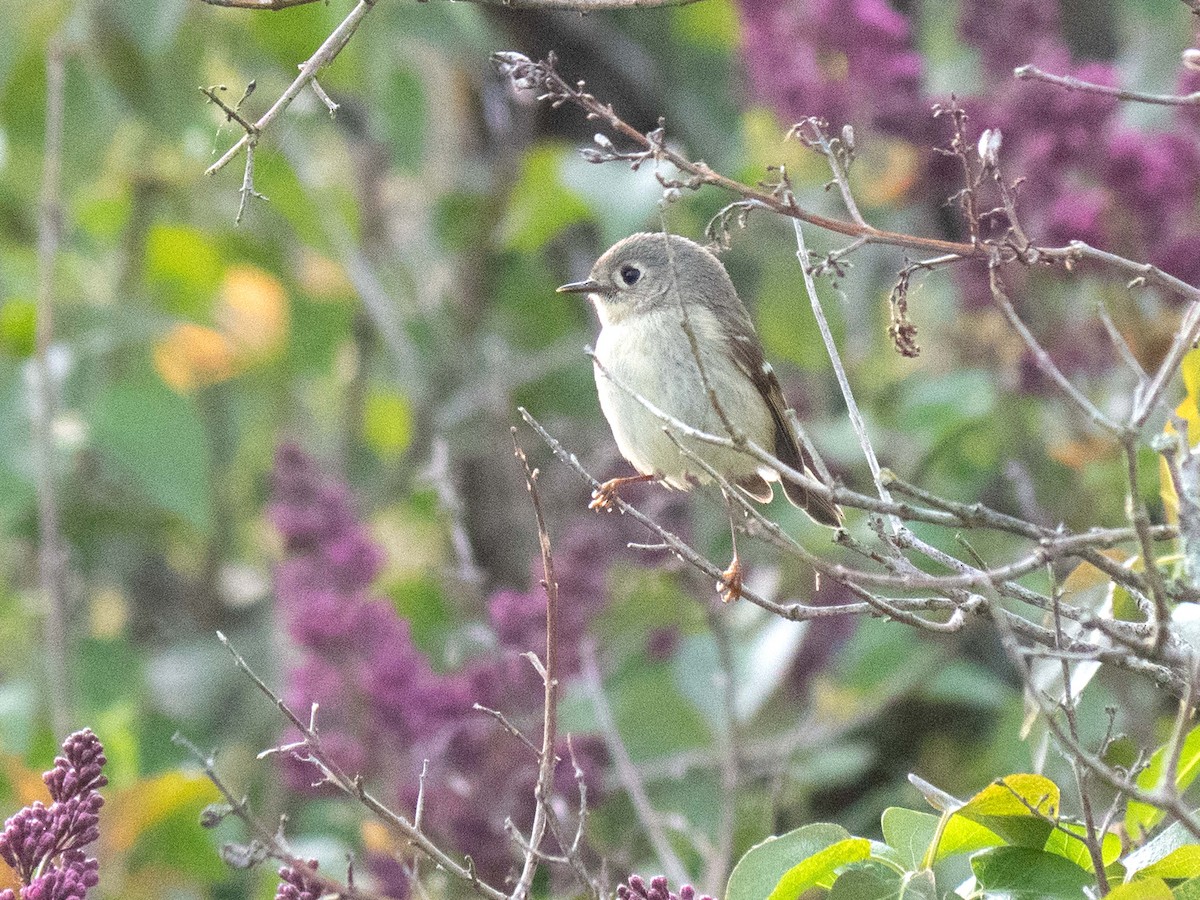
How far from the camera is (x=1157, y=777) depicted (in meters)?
2.06

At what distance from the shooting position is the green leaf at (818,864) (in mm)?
1835

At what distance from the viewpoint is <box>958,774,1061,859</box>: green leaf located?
1.82 meters

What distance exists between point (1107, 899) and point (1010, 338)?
333 cm

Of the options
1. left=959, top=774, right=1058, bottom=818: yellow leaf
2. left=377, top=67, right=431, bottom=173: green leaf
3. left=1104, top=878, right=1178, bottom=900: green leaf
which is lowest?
left=1104, top=878, right=1178, bottom=900: green leaf

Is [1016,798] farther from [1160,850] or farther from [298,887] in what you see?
[298,887]

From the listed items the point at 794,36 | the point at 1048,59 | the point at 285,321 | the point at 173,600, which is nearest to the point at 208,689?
the point at 173,600

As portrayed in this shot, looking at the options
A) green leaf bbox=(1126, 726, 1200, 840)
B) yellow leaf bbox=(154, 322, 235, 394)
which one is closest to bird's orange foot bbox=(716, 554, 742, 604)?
green leaf bbox=(1126, 726, 1200, 840)

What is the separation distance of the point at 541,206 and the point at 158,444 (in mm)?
1356

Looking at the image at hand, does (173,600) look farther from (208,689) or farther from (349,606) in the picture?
(349,606)

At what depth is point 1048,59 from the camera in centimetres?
404

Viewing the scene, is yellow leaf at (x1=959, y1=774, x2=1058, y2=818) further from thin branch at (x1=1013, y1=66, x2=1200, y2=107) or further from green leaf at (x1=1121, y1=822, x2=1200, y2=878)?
thin branch at (x1=1013, y1=66, x2=1200, y2=107)

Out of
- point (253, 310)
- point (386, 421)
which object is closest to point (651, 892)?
point (253, 310)

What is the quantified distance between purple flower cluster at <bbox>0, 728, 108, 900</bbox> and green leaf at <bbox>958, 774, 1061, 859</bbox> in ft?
3.19

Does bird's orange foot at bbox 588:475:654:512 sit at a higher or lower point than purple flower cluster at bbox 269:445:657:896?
higher
